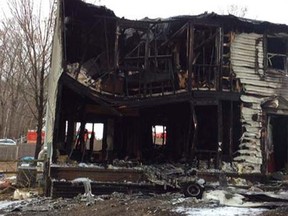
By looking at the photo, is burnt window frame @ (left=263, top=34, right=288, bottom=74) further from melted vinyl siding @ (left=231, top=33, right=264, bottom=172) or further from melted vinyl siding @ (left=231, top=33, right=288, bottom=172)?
melted vinyl siding @ (left=231, top=33, right=264, bottom=172)

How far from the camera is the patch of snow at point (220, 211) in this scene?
10.7 meters

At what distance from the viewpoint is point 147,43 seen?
15.9m

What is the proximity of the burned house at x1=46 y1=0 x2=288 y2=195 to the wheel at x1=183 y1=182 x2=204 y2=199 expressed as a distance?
6.40 feet

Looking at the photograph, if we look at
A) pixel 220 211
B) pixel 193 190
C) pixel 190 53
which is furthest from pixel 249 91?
pixel 220 211

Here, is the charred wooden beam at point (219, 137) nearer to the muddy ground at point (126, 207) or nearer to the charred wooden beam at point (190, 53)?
the charred wooden beam at point (190, 53)

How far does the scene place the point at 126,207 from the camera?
11.8m

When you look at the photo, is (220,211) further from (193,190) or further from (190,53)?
(190,53)

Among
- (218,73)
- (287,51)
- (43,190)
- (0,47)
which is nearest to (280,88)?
(287,51)

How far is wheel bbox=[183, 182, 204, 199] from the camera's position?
13.7 metres

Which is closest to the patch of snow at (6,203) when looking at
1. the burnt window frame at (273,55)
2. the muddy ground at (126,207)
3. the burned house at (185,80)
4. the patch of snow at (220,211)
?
the muddy ground at (126,207)

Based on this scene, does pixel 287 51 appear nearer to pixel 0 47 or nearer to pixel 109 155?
pixel 109 155

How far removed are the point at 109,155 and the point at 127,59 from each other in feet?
14.2

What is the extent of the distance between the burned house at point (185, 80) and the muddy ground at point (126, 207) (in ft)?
8.41

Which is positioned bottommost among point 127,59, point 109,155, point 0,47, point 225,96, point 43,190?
point 43,190
